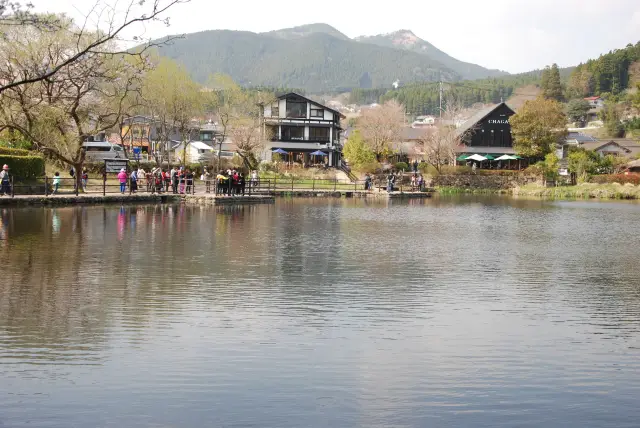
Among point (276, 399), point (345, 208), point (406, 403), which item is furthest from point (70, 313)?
point (345, 208)

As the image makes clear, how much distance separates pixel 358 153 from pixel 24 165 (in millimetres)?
44442

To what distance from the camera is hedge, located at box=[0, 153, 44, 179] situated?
3712cm

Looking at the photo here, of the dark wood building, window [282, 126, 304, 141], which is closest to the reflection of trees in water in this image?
window [282, 126, 304, 141]

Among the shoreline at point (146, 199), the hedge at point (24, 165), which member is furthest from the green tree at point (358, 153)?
the hedge at point (24, 165)

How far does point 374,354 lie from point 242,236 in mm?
15356

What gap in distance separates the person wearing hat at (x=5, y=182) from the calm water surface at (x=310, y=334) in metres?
13.4

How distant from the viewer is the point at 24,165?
38.2 metres

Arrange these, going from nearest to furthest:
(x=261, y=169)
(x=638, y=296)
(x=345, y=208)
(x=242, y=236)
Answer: (x=638, y=296) → (x=242, y=236) → (x=345, y=208) → (x=261, y=169)

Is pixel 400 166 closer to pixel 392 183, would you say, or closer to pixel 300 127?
pixel 300 127

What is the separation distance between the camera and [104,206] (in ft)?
119

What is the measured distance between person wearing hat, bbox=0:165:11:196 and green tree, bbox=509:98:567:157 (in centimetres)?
5815

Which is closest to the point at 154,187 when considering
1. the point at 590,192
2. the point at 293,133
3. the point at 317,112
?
the point at 293,133

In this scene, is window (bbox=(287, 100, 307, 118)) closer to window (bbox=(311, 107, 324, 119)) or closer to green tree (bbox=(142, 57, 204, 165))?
window (bbox=(311, 107, 324, 119))

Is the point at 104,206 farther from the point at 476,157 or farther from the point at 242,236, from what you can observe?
the point at 476,157
